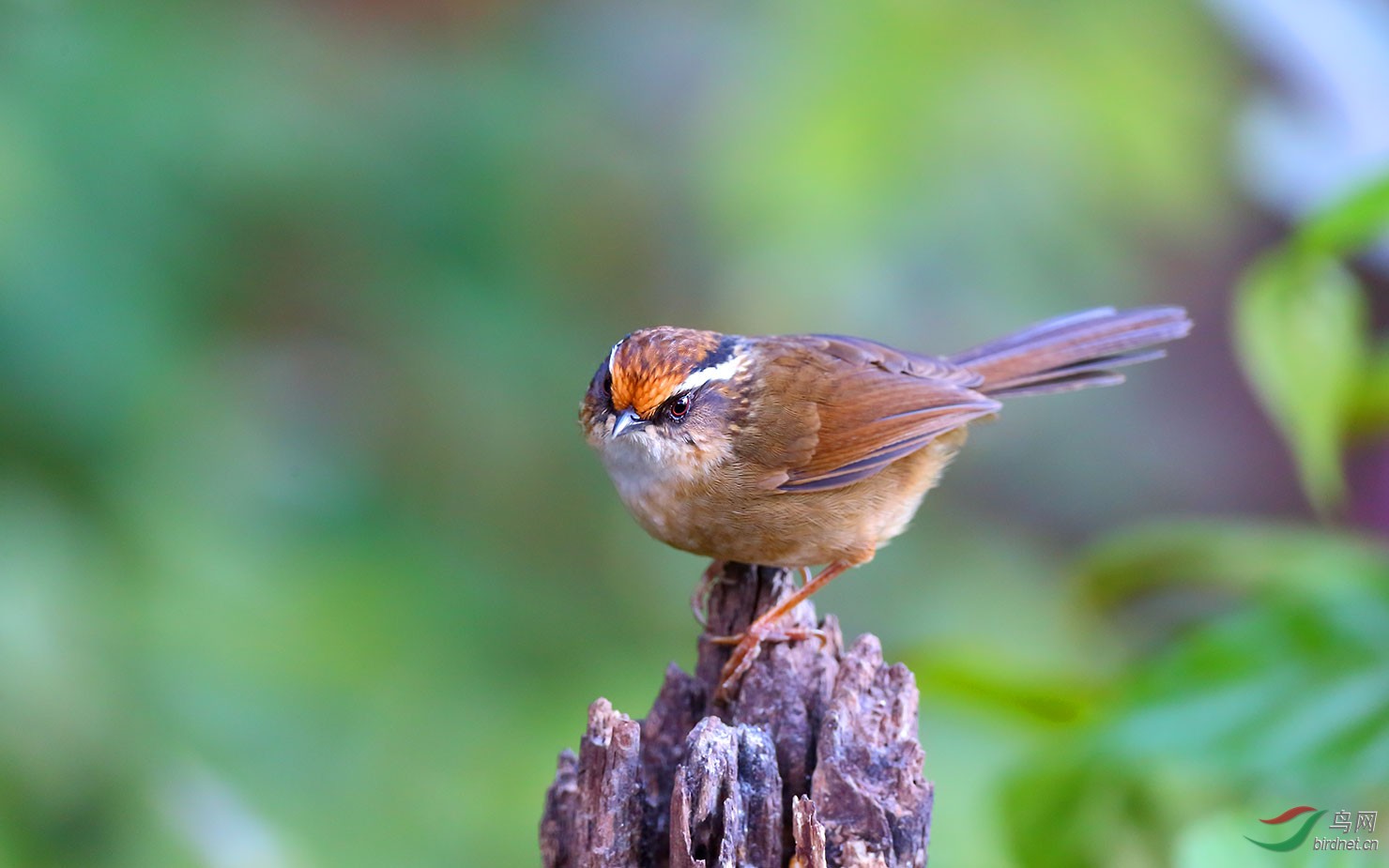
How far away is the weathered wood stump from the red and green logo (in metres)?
0.69

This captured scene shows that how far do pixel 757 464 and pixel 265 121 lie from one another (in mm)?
2525

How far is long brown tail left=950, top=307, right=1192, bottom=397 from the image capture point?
14.1 feet

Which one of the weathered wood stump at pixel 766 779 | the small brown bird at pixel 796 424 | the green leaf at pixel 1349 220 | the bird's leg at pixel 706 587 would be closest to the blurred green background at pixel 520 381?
the green leaf at pixel 1349 220

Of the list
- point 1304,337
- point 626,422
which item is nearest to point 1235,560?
point 1304,337

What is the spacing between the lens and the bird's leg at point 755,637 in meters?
2.90

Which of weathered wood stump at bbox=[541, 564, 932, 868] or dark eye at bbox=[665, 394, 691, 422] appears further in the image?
dark eye at bbox=[665, 394, 691, 422]

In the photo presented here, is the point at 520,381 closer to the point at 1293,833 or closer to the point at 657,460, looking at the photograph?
the point at 657,460

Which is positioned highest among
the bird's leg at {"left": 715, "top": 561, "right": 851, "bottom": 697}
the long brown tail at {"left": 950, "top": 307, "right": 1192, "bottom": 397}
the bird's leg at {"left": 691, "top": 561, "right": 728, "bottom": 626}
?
the long brown tail at {"left": 950, "top": 307, "right": 1192, "bottom": 397}

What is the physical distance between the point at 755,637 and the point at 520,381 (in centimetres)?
246

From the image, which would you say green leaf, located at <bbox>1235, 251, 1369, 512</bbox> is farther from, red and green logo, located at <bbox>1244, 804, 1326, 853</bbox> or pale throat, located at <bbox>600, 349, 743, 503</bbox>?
pale throat, located at <bbox>600, 349, 743, 503</bbox>

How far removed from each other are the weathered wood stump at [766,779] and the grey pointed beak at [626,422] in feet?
2.61

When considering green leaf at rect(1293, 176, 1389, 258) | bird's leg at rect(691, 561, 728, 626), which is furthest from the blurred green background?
bird's leg at rect(691, 561, 728, 626)

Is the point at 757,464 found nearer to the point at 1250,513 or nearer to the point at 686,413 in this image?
the point at 686,413

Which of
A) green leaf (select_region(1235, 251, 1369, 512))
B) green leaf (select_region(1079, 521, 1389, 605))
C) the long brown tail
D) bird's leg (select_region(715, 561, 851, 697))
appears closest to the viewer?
bird's leg (select_region(715, 561, 851, 697))
